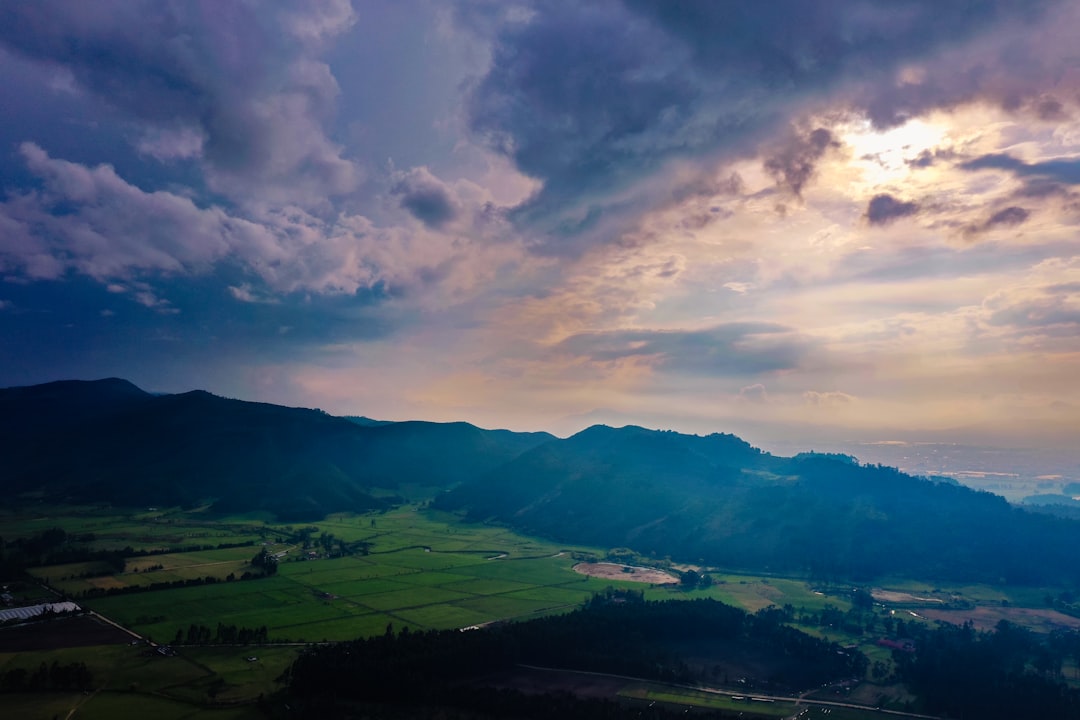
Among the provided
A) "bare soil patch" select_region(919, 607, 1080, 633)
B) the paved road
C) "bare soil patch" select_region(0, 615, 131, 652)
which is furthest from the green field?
"bare soil patch" select_region(919, 607, 1080, 633)

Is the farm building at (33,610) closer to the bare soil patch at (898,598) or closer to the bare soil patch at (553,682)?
the bare soil patch at (553,682)

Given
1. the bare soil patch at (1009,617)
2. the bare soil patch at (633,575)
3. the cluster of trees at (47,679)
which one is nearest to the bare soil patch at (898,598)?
the bare soil patch at (1009,617)

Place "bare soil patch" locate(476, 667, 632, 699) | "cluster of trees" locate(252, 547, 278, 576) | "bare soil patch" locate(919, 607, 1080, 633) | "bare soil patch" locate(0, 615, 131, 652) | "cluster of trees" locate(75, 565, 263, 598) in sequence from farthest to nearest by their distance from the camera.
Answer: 1. "cluster of trees" locate(252, 547, 278, 576)
2. "bare soil patch" locate(919, 607, 1080, 633)
3. "cluster of trees" locate(75, 565, 263, 598)
4. "bare soil patch" locate(0, 615, 131, 652)
5. "bare soil patch" locate(476, 667, 632, 699)

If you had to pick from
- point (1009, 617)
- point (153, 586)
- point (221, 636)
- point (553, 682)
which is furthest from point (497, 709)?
point (1009, 617)

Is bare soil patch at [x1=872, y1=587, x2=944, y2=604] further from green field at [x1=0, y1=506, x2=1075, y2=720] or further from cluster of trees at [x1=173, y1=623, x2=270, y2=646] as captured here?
cluster of trees at [x1=173, y1=623, x2=270, y2=646]

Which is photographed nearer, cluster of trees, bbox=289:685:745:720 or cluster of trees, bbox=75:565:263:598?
cluster of trees, bbox=289:685:745:720

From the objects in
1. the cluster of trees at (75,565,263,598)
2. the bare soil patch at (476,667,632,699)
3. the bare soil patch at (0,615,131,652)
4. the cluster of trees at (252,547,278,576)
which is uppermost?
the cluster of trees at (252,547,278,576)
